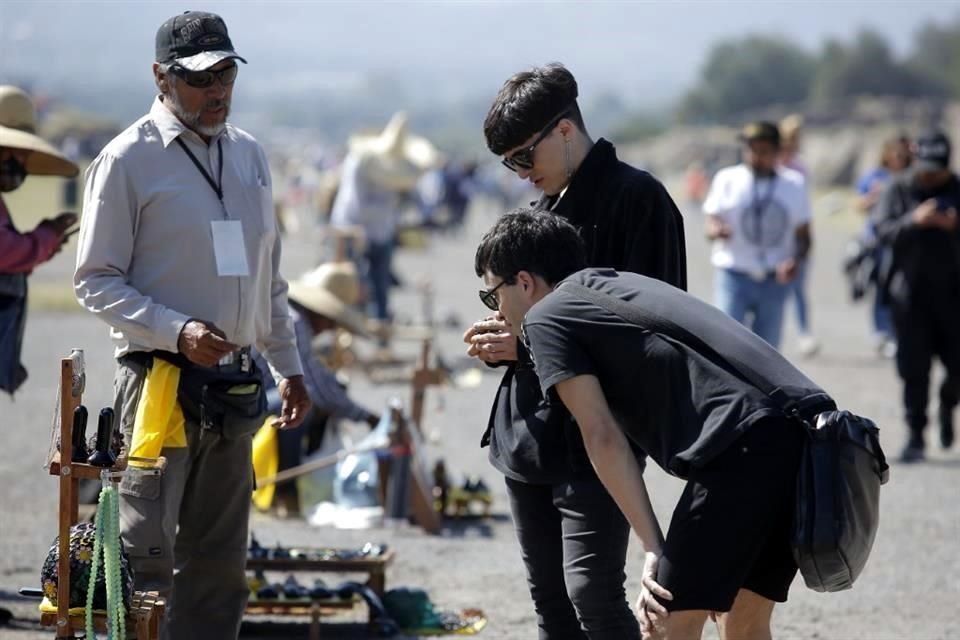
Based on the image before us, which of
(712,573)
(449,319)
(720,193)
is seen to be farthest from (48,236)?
(449,319)

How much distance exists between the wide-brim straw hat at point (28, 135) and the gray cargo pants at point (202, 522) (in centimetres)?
199

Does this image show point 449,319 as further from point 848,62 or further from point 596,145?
point 848,62

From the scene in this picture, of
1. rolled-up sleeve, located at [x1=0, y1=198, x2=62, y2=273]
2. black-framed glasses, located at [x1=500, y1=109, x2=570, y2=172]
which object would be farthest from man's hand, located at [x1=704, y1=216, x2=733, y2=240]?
black-framed glasses, located at [x1=500, y1=109, x2=570, y2=172]

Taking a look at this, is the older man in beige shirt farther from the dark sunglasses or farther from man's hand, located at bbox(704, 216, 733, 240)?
man's hand, located at bbox(704, 216, 733, 240)

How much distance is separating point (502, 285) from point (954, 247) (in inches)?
261

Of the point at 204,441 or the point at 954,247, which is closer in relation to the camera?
the point at 204,441

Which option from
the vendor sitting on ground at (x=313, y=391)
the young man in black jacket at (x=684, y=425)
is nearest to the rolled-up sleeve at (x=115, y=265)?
the young man in black jacket at (x=684, y=425)

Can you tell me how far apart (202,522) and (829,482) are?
2.18 m

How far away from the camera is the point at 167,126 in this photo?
15.5 ft

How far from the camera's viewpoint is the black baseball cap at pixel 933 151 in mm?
9898

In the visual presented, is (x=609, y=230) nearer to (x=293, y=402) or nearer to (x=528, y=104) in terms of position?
(x=528, y=104)

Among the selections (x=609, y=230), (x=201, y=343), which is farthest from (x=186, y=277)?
(x=609, y=230)

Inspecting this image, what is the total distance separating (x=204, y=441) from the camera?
4.85 meters

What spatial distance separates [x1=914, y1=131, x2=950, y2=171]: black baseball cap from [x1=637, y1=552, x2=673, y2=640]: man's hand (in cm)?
679
